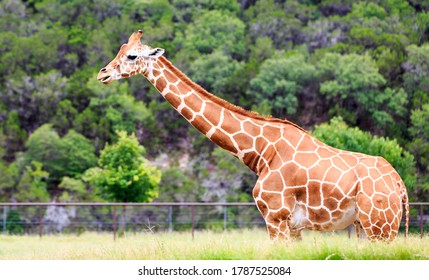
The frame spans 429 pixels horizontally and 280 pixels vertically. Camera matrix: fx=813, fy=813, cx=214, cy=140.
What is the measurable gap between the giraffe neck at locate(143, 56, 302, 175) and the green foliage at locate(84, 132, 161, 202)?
19.7 meters

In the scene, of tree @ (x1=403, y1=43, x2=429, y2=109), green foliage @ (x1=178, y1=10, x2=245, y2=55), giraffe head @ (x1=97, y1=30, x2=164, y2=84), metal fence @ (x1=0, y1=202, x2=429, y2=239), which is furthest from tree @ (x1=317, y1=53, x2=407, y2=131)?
giraffe head @ (x1=97, y1=30, x2=164, y2=84)

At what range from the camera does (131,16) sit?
270 ft

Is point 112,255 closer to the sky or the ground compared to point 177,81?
closer to the ground

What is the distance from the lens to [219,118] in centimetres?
1232

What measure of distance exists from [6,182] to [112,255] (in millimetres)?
39750

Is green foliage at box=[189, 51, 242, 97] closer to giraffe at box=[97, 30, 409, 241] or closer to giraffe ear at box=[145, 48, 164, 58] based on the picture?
giraffe ear at box=[145, 48, 164, 58]

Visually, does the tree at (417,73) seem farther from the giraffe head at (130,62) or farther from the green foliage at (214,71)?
the giraffe head at (130,62)

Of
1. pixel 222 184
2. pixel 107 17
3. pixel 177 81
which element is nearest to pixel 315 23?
pixel 107 17

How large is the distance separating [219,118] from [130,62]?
63.4 inches

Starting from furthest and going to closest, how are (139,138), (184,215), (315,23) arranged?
(315,23), (139,138), (184,215)


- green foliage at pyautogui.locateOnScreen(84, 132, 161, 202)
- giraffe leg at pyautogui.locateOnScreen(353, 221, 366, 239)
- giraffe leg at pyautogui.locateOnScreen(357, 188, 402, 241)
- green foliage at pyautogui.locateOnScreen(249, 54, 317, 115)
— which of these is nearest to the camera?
giraffe leg at pyautogui.locateOnScreen(357, 188, 402, 241)

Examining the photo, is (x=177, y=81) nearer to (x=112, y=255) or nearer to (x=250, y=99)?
(x=112, y=255)

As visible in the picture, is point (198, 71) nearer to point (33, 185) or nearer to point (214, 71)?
point (214, 71)

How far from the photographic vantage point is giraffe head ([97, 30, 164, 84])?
12406 mm
